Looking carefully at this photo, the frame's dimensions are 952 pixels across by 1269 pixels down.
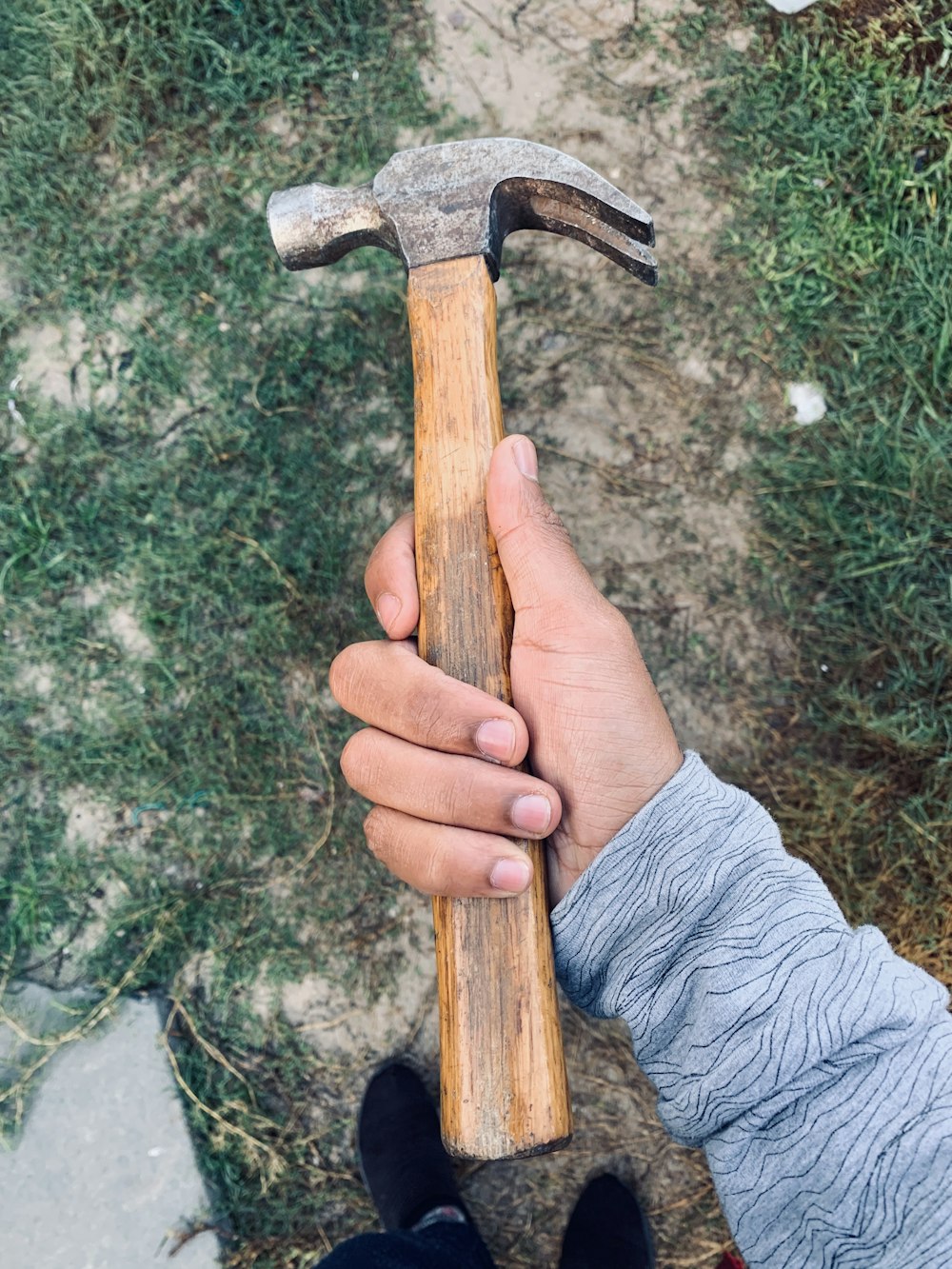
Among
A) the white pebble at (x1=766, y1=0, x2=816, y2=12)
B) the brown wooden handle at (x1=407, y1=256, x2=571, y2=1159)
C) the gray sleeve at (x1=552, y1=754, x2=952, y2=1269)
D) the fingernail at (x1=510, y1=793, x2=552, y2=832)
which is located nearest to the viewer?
the gray sleeve at (x1=552, y1=754, x2=952, y2=1269)

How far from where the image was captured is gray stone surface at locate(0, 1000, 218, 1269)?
99.7 inches

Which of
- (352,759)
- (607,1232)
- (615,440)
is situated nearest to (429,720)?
(352,759)

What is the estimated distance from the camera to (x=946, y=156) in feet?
8.04

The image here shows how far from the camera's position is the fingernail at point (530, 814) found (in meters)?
1.51

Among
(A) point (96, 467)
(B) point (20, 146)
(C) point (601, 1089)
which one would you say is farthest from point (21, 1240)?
(B) point (20, 146)

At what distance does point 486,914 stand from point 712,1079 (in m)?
0.45

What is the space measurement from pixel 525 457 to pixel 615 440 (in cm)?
105

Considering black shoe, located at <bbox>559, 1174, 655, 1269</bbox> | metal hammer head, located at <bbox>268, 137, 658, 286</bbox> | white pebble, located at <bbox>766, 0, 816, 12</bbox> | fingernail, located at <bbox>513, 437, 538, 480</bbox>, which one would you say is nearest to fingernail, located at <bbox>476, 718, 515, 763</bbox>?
fingernail, located at <bbox>513, 437, 538, 480</bbox>

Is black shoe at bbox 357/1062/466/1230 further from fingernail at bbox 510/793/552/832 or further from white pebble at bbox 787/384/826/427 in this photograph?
white pebble at bbox 787/384/826/427

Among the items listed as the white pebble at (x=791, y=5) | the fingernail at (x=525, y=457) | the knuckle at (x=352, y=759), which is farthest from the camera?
the white pebble at (x=791, y=5)

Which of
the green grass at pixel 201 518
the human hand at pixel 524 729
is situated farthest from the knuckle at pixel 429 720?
the green grass at pixel 201 518

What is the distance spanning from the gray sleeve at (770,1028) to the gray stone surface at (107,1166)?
172 centimetres

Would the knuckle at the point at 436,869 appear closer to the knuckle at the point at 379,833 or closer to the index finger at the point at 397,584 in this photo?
the knuckle at the point at 379,833

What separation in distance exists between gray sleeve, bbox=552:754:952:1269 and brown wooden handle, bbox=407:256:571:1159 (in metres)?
0.14
